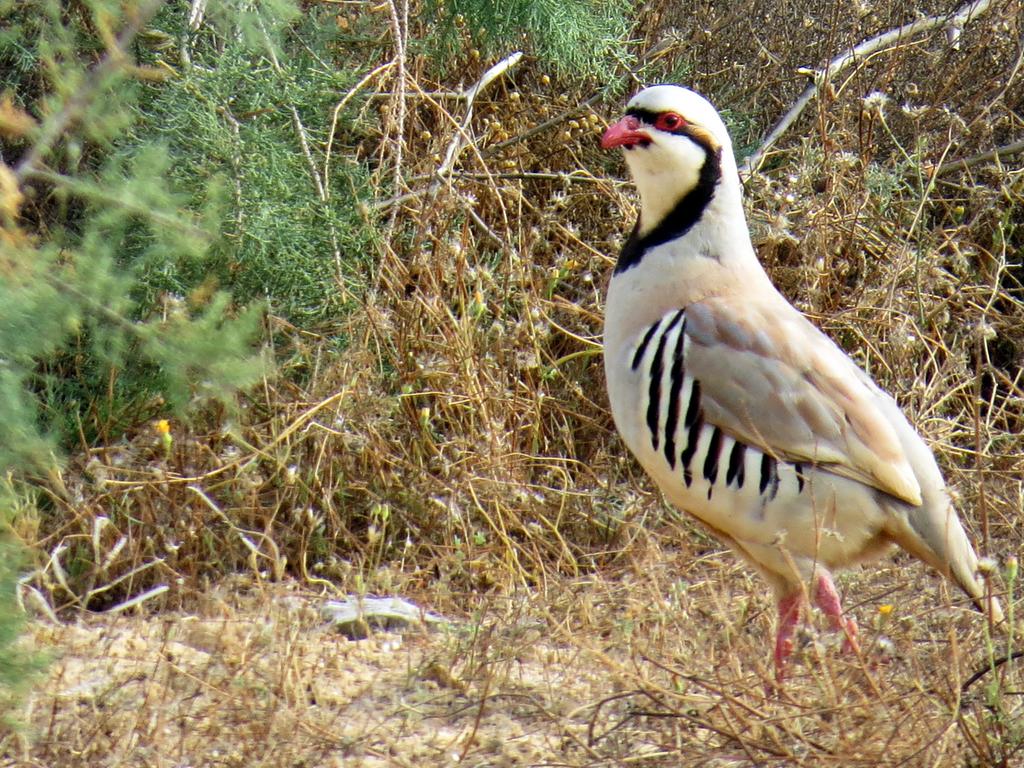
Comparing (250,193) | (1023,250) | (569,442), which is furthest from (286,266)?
(1023,250)

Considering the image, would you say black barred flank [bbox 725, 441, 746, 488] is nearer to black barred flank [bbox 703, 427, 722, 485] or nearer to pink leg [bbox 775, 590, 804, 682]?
black barred flank [bbox 703, 427, 722, 485]

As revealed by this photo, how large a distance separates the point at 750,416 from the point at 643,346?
1.09 feet

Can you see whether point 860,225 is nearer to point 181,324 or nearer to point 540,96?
point 540,96

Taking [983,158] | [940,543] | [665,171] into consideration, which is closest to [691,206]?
[665,171]

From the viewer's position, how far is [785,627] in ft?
11.1

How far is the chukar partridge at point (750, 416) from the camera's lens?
341cm

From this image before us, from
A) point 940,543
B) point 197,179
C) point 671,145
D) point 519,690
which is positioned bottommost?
point 519,690

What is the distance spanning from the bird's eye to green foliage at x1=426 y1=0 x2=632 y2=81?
1.11 metres

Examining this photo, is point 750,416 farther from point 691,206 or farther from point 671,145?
point 671,145

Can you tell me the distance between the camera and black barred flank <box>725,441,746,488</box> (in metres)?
3.46

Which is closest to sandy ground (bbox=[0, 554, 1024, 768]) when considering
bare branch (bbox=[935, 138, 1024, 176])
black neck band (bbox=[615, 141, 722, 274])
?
black neck band (bbox=[615, 141, 722, 274])

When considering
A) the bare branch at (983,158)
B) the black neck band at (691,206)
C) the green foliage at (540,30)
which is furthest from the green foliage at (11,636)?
the bare branch at (983,158)

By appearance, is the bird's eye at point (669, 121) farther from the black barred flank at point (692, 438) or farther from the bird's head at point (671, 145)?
the black barred flank at point (692, 438)

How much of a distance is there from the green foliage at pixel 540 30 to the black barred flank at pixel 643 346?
5.09 feet
